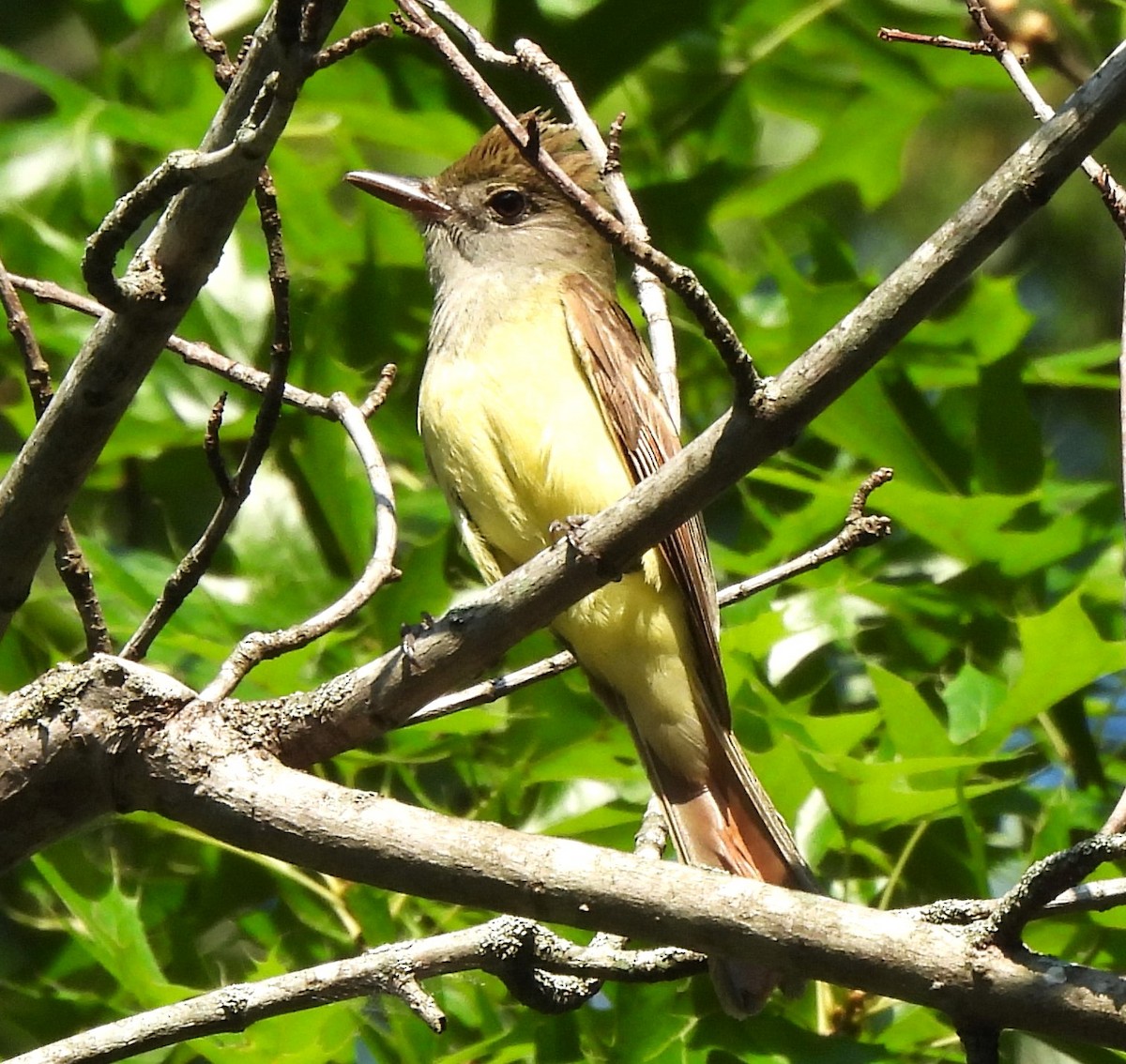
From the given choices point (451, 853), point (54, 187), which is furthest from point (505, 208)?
point (451, 853)

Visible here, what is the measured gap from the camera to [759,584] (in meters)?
3.96

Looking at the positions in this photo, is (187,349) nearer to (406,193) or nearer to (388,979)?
(388,979)

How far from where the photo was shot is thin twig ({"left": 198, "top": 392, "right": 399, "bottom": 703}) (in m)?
3.23

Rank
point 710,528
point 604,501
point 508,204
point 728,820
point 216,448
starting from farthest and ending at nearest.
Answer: point 710,528, point 508,204, point 604,501, point 728,820, point 216,448

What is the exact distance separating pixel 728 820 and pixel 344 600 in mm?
1390

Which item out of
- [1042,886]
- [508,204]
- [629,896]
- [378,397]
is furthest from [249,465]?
[508,204]

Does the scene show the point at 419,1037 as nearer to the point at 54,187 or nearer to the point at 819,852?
the point at 819,852

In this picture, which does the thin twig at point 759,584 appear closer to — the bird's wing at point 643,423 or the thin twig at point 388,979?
the bird's wing at point 643,423

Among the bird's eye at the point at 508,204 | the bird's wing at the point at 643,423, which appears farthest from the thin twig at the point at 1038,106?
the bird's eye at the point at 508,204

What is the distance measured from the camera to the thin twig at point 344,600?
10.6ft

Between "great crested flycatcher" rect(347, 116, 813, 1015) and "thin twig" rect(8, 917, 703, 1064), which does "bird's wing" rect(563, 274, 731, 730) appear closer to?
"great crested flycatcher" rect(347, 116, 813, 1015)

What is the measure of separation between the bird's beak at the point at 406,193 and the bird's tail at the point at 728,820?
1.85m

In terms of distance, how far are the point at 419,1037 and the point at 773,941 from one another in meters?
1.69

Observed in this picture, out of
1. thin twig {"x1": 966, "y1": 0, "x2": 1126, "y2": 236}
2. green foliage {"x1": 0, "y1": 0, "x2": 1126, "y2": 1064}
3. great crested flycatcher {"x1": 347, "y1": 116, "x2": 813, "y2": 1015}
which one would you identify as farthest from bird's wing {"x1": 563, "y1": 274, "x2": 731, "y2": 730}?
thin twig {"x1": 966, "y1": 0, "x2": 1126, "y2": 236}
